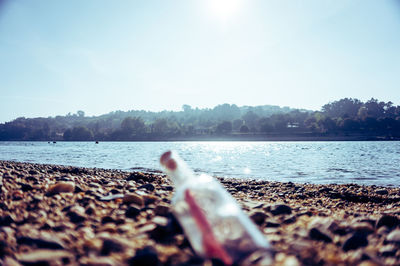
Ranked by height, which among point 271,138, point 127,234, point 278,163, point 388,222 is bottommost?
point 278,163

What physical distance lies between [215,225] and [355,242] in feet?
4.36

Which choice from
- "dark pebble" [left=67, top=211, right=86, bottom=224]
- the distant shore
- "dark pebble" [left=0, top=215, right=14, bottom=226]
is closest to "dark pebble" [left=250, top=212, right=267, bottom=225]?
"dark pebble" [left=67, top=211, right=86, bottom=224]

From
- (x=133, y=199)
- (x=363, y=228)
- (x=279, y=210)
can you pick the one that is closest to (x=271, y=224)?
(x=279, y=210)

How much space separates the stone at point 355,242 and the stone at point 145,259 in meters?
1.51

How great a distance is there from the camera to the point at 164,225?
222 cm

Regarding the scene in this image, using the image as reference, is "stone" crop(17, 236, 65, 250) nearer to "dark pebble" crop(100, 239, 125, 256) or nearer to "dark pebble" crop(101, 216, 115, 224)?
"dark pebble" crop(100, 239, 125, 256)

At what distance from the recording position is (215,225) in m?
1.72

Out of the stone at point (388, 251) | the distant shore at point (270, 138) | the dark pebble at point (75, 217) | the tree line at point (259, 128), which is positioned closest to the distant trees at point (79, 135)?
the tree line at point (259, 128)

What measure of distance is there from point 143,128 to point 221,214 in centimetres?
10835

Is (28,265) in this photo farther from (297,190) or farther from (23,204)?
(297,190)

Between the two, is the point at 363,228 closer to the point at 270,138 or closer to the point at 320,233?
the point at 320,233

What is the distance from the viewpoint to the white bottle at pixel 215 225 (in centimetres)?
161

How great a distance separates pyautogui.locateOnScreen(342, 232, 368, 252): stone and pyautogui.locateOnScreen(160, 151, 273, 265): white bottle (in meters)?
0.80

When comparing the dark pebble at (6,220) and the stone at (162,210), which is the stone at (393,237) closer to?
the stone at (162,210)
